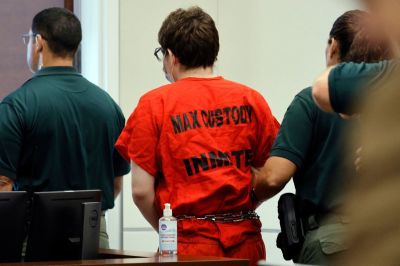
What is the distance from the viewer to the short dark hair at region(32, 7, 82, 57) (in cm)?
322

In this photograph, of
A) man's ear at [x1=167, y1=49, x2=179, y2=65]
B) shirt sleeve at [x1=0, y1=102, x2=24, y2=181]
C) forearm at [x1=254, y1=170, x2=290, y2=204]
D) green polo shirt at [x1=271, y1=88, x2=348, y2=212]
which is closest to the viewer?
green polo shirt at [x1=271, y1=88, x2=348, y2=212]

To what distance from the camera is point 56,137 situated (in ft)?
9.85

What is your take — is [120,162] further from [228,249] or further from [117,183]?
[228,249]

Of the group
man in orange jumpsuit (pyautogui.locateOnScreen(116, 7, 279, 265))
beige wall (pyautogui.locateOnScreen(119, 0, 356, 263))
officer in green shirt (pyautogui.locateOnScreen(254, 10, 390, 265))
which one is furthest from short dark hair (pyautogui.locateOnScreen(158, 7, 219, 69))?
beige wall (pyautogui.locateOnScreen(119, 0, 356, 263))

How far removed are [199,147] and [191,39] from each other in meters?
0.39

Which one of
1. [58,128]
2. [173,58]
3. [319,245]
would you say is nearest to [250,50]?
[58,128]

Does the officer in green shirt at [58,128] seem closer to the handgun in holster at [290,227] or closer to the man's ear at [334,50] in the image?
the handgun in holster at [290,227]

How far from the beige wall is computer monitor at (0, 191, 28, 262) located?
6.06 ft

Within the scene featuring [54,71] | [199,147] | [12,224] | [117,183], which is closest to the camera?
[12,224]

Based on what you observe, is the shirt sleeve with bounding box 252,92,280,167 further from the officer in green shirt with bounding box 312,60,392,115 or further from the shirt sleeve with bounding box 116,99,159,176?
the officer in green shirt with bounding box 312,60,392,115

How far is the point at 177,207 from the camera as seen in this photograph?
2430mm

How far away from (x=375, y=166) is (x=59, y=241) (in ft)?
6.95

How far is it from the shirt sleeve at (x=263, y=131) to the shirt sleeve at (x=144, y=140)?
1.14 feet

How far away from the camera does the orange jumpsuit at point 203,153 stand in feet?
8.00
